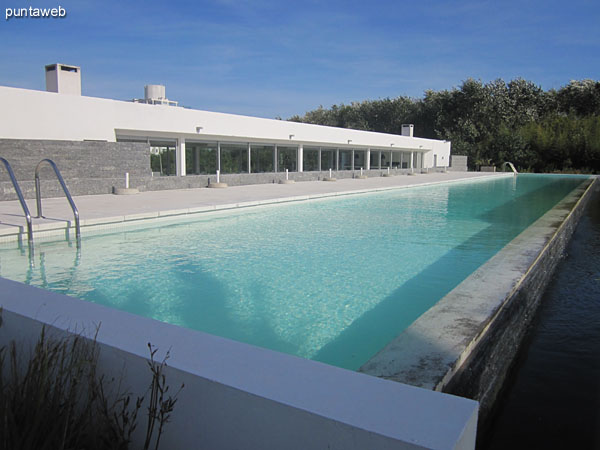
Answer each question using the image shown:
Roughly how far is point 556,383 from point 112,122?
13509mm

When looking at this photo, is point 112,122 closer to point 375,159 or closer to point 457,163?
point 375,159

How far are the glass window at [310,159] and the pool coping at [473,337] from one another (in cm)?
1847

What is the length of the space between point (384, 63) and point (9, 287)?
133ft

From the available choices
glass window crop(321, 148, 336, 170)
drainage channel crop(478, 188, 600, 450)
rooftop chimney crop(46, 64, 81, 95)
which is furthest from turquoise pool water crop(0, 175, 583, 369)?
glass window crop(321, 148, 336, 170)

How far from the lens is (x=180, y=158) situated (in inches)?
660

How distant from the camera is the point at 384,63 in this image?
131 ft

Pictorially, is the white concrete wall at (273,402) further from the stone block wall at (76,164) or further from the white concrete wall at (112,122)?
the white concrete wall at (112,122)

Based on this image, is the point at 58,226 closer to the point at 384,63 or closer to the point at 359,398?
the point at 359,398

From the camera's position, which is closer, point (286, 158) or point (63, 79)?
point (63, 79)

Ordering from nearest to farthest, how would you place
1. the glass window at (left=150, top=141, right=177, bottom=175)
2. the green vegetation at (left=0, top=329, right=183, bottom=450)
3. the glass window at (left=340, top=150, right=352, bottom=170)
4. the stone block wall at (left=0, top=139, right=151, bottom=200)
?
the green vegetation at (left=0, top=329, right=183, bottom=450) → the stone block wall at (left=0, top=139, right=151, bottom=200) → the glass window at (left=150, top=141, right=177, bottom=175) → the glass window at (left=340, top=150, right=352, bottom=170)

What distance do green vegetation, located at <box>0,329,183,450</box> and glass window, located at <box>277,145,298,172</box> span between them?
786 inches

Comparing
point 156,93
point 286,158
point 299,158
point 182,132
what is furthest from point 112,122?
point 299,158

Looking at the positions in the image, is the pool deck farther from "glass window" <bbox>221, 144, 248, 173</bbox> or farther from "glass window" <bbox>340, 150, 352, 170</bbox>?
"glass window" <bbox>340, 150, 352, 170</bbox>

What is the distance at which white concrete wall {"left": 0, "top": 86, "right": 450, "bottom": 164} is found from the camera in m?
11.8
